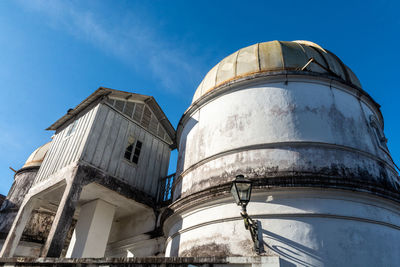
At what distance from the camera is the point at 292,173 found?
7484 mm

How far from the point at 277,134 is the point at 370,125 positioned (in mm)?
3367

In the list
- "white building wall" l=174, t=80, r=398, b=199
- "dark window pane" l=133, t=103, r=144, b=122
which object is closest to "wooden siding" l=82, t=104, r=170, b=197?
"dark window pane" l=133, t=103, r=144, b=122

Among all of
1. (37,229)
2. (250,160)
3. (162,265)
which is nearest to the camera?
(162,265)

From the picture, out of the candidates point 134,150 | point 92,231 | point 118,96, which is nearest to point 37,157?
point 118,96

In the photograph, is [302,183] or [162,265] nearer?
[162,265]

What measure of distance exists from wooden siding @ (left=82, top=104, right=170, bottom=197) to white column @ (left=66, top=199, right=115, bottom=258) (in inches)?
59.3

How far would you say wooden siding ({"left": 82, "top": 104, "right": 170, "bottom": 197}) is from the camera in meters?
11.4

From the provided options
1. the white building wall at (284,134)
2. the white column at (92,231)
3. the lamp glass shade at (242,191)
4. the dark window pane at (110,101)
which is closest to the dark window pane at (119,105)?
the dark window pane at (110,101)

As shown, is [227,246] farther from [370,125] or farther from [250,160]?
[370,125]

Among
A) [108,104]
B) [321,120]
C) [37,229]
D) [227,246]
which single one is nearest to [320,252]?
[227,246]

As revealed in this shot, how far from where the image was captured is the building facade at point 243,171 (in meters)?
6.68

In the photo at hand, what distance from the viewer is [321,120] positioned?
27.5 feet

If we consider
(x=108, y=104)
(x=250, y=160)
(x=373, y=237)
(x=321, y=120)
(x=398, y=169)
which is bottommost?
(x=373, y=237)

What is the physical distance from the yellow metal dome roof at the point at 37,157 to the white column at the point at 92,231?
9029 mm
